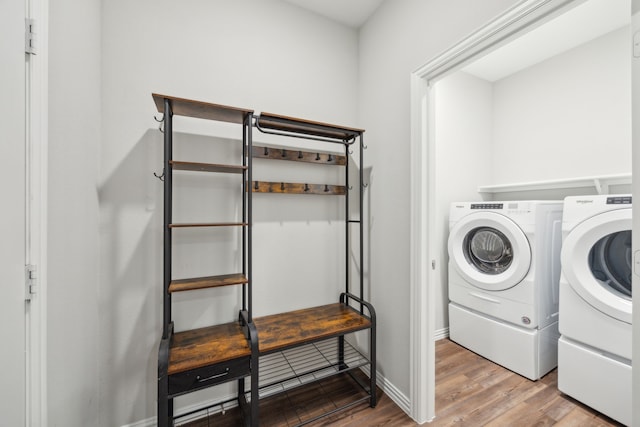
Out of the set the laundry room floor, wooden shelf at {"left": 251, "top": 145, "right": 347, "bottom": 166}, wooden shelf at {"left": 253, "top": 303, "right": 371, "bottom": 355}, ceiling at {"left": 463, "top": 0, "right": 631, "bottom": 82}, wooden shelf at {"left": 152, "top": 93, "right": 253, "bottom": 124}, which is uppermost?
ceiling at {"left": 463, "top": 0, "right": 631, "bottom": 82}

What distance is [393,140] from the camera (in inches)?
67.4

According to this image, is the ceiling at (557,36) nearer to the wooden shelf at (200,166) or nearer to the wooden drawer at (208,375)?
the wooden shelf at (200,166)

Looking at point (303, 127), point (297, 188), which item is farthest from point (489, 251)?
point (303, 127)

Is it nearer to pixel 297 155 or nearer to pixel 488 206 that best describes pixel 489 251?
pixel 488 206

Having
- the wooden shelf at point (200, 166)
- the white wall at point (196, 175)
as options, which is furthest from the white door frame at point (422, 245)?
the wooden shelf at point (200, 166)

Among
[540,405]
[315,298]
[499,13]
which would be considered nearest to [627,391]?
[540,405]

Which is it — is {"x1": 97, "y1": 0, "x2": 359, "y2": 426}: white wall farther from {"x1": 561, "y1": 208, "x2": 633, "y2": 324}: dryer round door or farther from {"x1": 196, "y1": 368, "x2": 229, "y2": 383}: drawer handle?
→ {"x1": 561, "y1": 208, "x2": 633, "y2": 324}: dryer round door

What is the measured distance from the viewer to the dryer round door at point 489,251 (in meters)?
1.95

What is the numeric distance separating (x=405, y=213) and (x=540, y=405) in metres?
1.53

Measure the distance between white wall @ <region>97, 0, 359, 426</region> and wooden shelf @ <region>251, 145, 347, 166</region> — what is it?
0.27 ft

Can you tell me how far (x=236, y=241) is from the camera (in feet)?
5.45

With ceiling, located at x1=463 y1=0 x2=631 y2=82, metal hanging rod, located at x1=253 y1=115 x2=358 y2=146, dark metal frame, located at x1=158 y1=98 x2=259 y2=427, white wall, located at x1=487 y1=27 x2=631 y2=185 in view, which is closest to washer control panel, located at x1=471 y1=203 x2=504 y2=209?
white wall, located at x1=487 y1=27 x2=631 y2=185

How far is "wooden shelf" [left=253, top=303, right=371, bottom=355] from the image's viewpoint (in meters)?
1.41

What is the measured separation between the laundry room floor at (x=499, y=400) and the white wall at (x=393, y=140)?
1.26 feet
